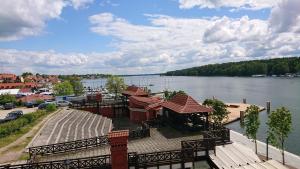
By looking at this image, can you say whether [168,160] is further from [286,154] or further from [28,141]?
[286,154]

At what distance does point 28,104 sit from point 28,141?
128 feet

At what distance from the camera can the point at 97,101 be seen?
49750 millimetres

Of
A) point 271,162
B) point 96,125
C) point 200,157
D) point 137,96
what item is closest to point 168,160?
point 200,157

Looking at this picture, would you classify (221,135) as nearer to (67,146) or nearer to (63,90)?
(67,146)

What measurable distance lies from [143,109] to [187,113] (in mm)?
13674

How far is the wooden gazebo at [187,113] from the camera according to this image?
27883 millimetres

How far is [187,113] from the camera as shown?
27.4m

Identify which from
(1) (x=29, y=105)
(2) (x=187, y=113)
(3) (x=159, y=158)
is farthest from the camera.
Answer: (1) (x=29, y=105)

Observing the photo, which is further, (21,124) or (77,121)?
(77,121)

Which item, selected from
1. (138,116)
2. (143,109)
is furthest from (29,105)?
(143,109)

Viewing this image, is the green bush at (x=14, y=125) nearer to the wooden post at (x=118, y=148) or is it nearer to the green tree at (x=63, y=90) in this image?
the wooden post at (x=118, y=148)

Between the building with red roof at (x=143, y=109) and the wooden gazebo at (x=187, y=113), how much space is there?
4770mm

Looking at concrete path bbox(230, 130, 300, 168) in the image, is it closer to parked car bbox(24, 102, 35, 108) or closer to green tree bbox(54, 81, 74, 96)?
parked car bbox(24, 102, 35, 108)

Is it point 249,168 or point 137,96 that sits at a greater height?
point 137,96
